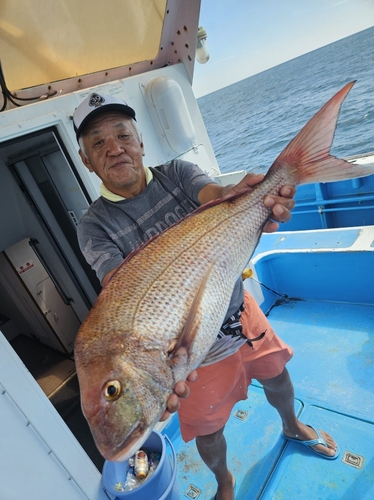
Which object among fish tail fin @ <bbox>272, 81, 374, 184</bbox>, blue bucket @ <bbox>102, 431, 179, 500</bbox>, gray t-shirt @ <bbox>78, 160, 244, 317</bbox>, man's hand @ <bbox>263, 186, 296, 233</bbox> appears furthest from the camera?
blue bucket @ <bbox>102, 431, 179, 500</bbox>

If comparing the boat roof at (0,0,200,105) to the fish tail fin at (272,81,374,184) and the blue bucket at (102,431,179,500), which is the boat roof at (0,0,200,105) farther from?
the blue bucket at (102,431,179,500)

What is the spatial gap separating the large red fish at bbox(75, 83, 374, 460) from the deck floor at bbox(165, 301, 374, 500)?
156 centimetres

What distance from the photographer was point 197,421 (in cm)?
188

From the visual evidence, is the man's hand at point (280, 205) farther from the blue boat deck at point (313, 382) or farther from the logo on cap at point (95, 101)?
the blue boat deck at point (313, 382)

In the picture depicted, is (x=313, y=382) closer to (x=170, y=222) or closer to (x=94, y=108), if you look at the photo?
(x=170, y=222)

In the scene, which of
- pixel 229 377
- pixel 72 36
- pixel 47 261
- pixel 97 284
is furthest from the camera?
pixel 47 261

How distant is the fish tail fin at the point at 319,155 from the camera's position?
4.67ft

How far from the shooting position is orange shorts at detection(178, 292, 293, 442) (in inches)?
73.9

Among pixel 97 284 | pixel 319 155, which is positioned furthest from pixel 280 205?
pixel 97 284

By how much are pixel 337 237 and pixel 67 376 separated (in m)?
3.76

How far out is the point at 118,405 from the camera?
106 cm

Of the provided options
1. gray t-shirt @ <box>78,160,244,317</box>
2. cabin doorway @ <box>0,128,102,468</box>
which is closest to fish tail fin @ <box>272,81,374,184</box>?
gray t-shirt @ <box>78,160,244,317</box>

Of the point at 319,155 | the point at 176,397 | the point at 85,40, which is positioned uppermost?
the point at 85,40

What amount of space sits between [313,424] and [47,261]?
356cm
